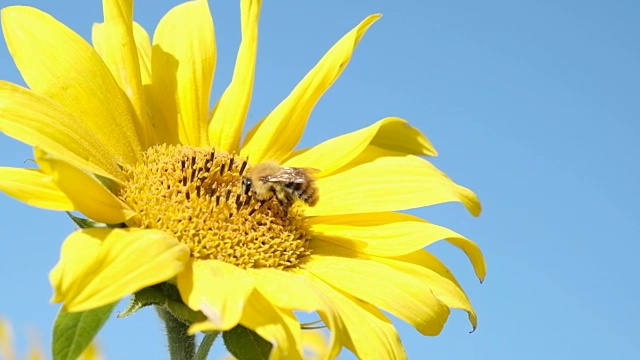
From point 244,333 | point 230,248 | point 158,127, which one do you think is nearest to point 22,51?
point 158,127

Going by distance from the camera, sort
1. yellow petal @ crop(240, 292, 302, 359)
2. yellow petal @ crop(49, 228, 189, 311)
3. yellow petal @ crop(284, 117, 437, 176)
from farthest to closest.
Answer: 1. yellow petal @ crop(284, 117, 437, 176)
2. yellow petal @ crop(240, 292, 302, 359)
3. yellow petal @ crop(49, 228, 189, 311)

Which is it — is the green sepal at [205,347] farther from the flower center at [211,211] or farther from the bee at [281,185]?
the bee at [281,185]

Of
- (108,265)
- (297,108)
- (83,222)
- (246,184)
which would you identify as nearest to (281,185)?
(246,184)

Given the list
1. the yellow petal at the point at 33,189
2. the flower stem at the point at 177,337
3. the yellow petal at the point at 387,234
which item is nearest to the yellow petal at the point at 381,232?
the yellow petal at the point at 387,234

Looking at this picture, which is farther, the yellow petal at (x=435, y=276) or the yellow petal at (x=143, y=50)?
the yellow petal at (x=143, y=50)

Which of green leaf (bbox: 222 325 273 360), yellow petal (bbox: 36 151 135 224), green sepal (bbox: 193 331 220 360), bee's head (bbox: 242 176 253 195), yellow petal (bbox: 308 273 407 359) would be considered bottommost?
green sepal (bbox: 193 331 220 360)

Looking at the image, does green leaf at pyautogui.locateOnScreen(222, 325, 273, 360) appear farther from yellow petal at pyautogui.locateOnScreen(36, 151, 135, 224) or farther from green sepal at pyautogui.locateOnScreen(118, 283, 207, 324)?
yellow petal at pyautogui.locateOnScreen(36, 151, 135, 224)

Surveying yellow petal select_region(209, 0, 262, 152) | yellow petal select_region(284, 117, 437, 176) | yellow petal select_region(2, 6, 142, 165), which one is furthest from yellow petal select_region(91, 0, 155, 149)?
yellow petal select_region(284, 117, 437, 176)
